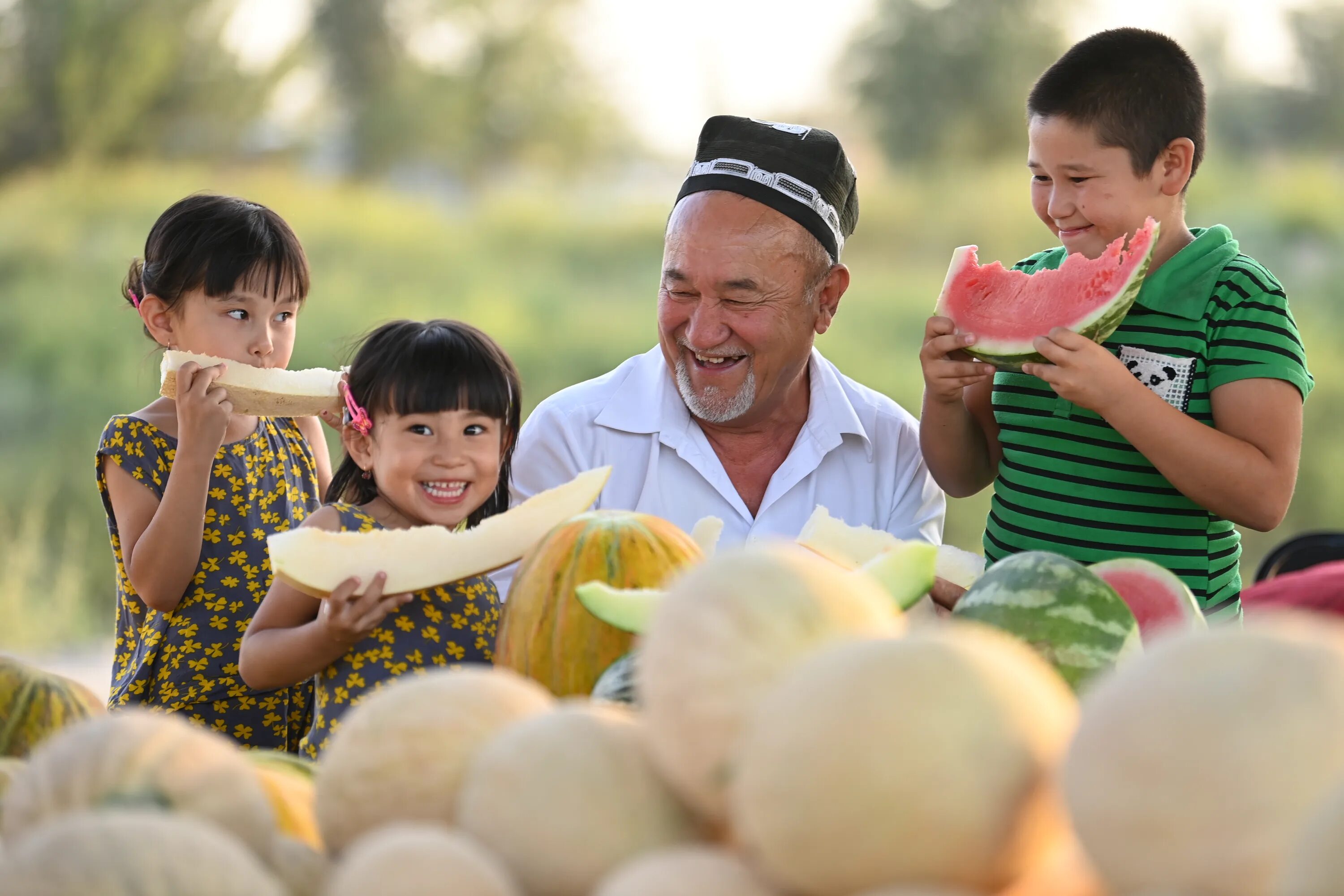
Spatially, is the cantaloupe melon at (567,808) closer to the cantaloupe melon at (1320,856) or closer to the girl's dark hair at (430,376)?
the cantaloupe melon at (1320,856)

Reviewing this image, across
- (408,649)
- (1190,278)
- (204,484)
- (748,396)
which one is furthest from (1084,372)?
(204,484)

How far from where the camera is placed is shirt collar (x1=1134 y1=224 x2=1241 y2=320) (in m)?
2.40

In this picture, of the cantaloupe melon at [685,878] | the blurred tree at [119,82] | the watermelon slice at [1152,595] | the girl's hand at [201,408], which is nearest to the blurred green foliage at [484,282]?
the blurred tree at [119,82]

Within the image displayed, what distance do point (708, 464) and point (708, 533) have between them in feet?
3.55

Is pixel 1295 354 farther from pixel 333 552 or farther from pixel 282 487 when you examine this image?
pixel 282 487

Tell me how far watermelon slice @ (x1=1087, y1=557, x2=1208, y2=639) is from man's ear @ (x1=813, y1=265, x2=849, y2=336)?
1599 millimetres

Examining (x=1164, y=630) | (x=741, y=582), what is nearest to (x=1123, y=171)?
(x=1164, y=630)

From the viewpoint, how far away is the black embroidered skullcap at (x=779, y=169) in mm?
3037

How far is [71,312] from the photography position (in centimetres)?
1067

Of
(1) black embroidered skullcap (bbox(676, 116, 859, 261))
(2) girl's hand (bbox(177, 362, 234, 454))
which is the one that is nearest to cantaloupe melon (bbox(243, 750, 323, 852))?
(2) girl's hand (bbox(177, 362, 234, 454))

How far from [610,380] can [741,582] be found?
2429 millimetres

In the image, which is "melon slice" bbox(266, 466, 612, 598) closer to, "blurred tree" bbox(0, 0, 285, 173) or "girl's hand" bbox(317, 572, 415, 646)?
"girl's hand" bbox(317, 572, 415, 646)

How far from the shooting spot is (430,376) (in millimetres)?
2445

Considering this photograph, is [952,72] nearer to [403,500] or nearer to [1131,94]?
[1131,94]
